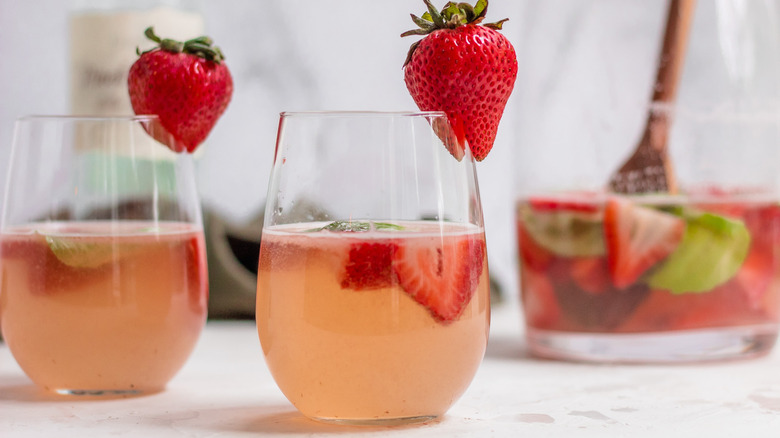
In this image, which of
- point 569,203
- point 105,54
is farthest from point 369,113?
point 105,54

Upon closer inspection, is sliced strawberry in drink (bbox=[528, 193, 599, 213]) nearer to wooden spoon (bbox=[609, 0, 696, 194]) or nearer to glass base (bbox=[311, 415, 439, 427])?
wooden spoon (bbox=[609, 0, 696, 194])

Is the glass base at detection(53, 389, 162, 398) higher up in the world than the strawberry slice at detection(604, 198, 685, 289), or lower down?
lower down

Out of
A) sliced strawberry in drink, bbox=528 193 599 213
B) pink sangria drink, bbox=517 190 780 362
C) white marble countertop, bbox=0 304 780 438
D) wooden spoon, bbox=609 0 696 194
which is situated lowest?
white marble countertop, bbox=0 304 780 438

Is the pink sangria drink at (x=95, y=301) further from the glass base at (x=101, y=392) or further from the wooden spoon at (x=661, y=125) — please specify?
the wooden spoon at (x=661, y=125)

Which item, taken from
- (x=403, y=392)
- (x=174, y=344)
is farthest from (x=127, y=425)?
(x=403, y=392)

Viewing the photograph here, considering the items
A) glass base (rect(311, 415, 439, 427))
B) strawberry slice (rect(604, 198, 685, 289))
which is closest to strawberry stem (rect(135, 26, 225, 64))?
glass base (rect(311, 415, 439, 427))

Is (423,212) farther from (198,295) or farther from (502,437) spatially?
(198,295)

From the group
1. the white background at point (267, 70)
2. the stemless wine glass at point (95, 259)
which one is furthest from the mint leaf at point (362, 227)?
the white background at point (267, 70)
